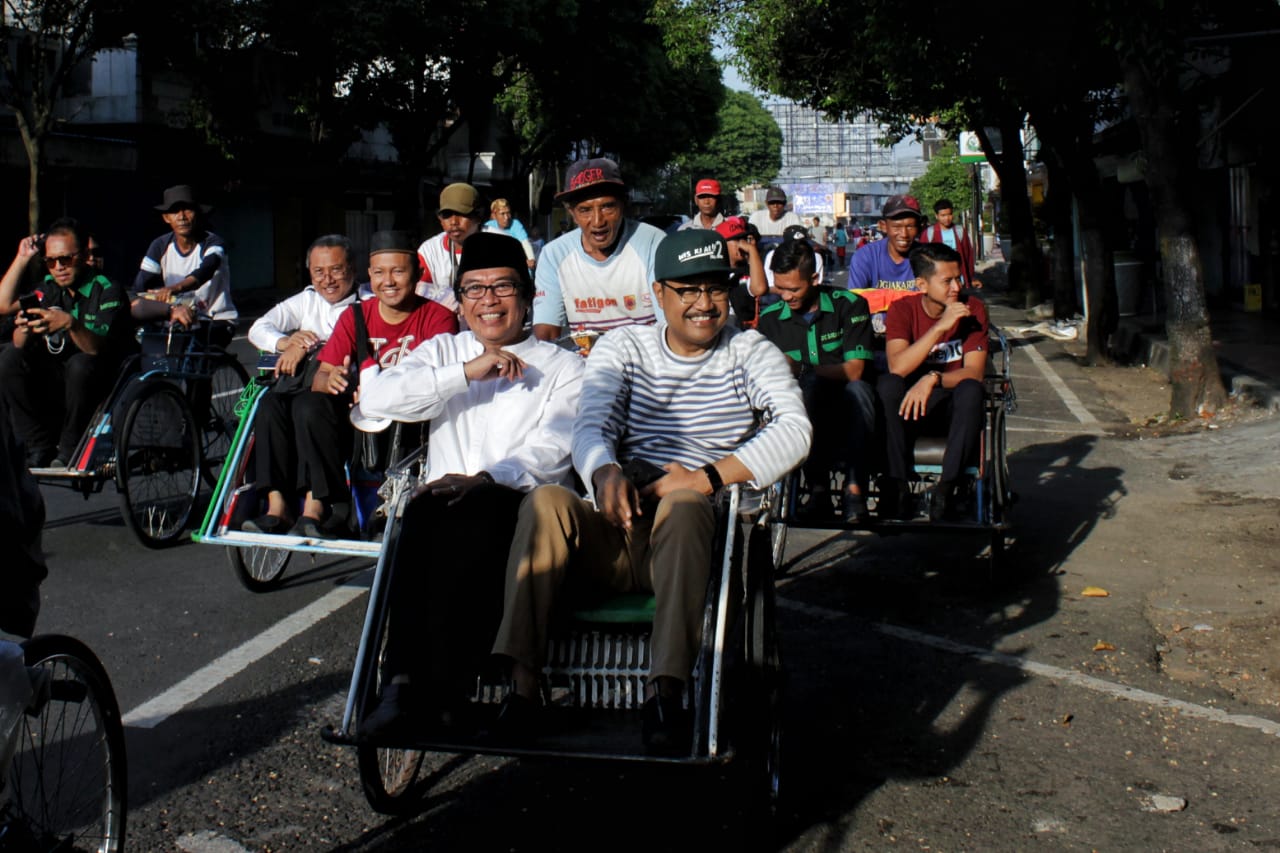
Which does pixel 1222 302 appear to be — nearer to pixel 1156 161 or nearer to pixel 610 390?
pixel 1156 161

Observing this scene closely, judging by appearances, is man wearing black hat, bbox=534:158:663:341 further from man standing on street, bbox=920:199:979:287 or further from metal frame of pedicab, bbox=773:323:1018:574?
man standing on street, bbox=920:199:979:287

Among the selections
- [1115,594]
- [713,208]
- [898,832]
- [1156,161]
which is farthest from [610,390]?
[1156,161]

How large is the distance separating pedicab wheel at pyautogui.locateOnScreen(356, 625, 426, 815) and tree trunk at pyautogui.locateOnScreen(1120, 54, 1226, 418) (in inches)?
393

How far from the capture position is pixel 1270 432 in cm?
1108

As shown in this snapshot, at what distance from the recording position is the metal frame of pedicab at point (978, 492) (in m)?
6.61

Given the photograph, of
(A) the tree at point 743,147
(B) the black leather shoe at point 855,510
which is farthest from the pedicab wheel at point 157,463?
(A) the tree at point 743,147

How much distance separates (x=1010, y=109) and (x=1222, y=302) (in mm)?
5431

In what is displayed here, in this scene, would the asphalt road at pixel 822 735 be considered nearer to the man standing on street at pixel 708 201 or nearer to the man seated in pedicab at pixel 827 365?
the man seated in pedicab at pixel 827 365

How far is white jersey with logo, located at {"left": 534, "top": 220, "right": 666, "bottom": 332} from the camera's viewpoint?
6.61 meters

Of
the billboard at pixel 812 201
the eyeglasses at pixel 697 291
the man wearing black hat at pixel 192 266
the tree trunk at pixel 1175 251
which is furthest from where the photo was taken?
the billboard at pixel 812 201

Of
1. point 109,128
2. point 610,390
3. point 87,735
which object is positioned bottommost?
point 87,735

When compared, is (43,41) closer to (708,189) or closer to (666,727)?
(708,189)

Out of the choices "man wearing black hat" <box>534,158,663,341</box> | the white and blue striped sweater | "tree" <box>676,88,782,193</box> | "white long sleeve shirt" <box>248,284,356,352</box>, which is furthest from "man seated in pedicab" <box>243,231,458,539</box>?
"tree" <box>676,88,782,193</box>

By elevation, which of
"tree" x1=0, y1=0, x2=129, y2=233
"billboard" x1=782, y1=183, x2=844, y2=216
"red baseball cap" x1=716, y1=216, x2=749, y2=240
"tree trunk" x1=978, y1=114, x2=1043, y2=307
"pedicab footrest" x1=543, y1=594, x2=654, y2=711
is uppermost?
"billboard" x1=782, y1=183, x2=844, y2=216
